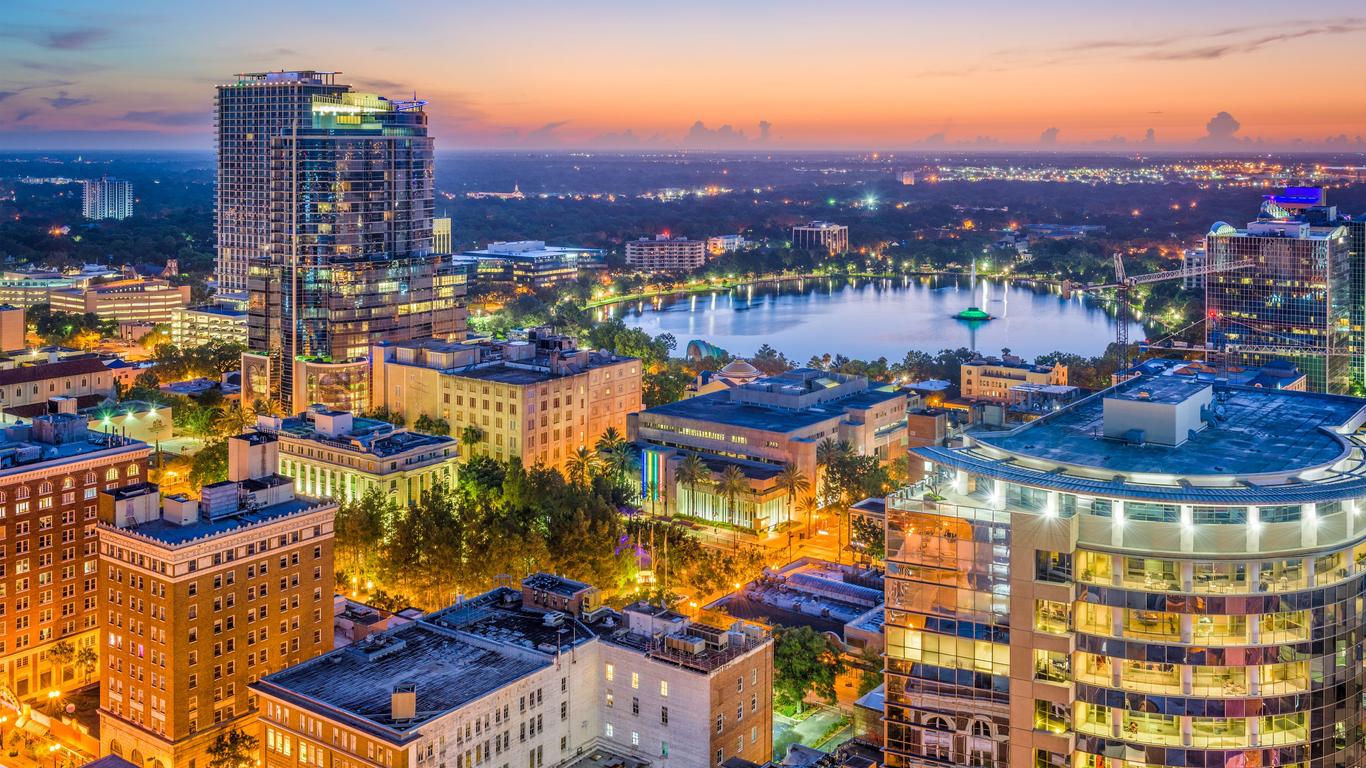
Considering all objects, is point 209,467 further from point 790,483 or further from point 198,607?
point 790,483

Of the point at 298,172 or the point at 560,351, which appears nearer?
the point at 560,351

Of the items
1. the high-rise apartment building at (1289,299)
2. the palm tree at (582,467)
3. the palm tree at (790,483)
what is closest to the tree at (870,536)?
the palm tree at (790,483)

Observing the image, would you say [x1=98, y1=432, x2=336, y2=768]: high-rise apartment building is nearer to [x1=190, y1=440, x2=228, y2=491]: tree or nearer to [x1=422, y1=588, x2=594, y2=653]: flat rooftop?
[x1=422, y1=588, x2=594, y2=653]: flat rooftop

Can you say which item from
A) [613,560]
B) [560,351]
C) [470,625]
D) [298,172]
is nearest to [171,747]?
[470,625]

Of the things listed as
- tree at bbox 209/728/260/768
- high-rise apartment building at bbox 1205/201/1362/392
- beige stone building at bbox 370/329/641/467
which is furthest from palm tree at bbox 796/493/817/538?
high-rise apartment building at bbox 1205/201/1362/392

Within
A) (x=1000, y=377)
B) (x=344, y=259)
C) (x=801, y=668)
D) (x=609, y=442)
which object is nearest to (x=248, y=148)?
(x=344, y=259)

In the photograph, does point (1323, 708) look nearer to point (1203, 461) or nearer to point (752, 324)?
point (1203, 461)
